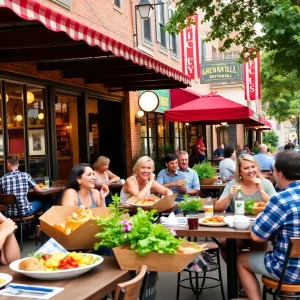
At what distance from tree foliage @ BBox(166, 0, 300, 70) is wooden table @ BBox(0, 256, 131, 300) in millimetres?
8959

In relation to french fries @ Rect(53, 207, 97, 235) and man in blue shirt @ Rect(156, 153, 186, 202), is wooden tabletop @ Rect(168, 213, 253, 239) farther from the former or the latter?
Result: man in blue shirt @ Rect(156, 153, 186, 202)

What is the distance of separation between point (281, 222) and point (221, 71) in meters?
16.4

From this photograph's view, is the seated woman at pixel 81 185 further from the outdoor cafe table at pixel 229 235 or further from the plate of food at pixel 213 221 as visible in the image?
the plate of food at pixel 213 221

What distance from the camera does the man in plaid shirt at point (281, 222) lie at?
3824mm

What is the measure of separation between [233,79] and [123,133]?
23.0 ft

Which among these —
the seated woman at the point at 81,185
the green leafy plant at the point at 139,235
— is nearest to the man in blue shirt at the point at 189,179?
the seated woman at the point at 81,185

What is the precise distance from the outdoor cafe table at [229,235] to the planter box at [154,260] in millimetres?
1168

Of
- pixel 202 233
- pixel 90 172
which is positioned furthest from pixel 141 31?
pixel 202 233

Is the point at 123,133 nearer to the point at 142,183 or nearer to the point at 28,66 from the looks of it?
the point at 28,66

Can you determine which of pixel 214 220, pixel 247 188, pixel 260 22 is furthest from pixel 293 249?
pixel 260 22

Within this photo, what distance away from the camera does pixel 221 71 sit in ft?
64.6

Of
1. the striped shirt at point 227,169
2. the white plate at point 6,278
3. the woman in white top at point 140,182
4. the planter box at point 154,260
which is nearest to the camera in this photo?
the white plate at point 6,278

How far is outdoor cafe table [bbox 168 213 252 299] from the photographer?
421 centimetres

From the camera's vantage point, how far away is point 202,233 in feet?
14.1
